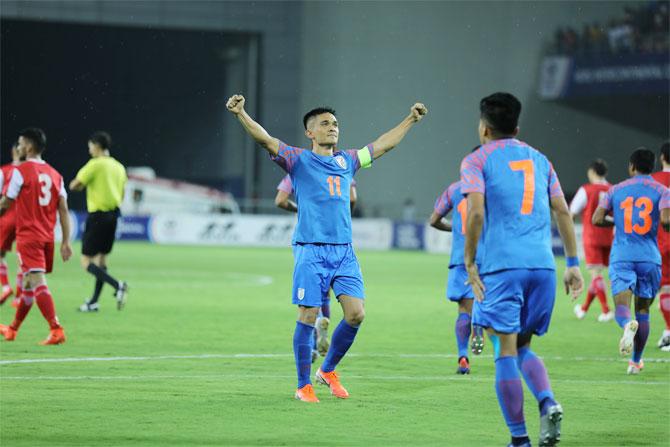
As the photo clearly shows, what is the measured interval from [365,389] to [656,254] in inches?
134

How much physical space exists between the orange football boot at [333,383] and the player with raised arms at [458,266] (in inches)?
73.8

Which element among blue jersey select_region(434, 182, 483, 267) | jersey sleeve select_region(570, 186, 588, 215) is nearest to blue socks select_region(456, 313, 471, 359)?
blue jersey select_region(434, 182, 483, 267)

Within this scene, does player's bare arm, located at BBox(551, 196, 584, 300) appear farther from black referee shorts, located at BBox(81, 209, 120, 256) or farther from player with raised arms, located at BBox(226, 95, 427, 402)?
black referee shorts, located at BBox(81, 209, 120, 256)

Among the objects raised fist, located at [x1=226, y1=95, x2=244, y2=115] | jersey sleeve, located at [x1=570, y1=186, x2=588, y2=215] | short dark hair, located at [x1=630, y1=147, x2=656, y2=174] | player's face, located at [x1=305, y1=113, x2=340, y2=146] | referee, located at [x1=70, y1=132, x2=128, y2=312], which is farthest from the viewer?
jersey sleeve, located at [x1=570, y1=186, x2=588, y2=215]

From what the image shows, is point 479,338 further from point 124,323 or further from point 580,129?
point 580,129

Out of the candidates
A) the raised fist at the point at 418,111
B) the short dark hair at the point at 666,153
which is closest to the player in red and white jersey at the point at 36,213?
the raised fist at the point at 418,111

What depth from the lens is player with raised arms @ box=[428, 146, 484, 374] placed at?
10719mm

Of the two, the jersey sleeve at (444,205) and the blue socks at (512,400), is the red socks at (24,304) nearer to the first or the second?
the jersey sleeve at (444,205)

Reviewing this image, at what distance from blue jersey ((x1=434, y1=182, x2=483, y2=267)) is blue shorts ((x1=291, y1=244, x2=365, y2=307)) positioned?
5.80 ft

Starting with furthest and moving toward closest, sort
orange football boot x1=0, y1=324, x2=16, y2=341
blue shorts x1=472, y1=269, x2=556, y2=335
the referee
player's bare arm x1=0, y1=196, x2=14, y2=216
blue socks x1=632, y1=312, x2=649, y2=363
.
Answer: the referee
orange football boot x1=0, y1=324, x2=16, y2=341
player's bare arm x1=0, y1=196, x2=14, y2=216
blue socks x1=632, y1=312, x2=649, y2=363
blue shorts x1=472, y1=269, x2=556, y2=335

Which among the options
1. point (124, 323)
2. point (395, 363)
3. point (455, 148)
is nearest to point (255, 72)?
point (455, 148)

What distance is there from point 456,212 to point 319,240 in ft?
8.21

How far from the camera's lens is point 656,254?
36.8 ft

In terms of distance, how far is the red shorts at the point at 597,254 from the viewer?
16891 mm
